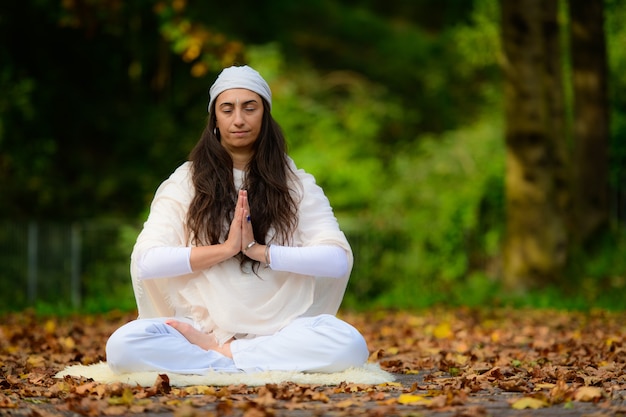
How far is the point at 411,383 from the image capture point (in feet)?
20.3

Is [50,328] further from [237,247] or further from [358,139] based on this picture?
[358,139]

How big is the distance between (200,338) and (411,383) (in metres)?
1.16

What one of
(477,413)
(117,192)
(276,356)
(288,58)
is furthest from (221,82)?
(288,58)

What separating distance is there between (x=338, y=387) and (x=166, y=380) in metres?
0.85

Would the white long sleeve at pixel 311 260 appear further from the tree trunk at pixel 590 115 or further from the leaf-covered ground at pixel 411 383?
the tree trunk at pixel 590 115

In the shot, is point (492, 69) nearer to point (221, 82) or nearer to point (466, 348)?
point (466, 348)

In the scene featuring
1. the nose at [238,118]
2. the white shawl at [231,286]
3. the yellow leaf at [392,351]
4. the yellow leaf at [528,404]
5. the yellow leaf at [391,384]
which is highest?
the nose at [238,118]

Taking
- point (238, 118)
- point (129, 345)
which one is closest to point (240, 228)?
point (238, 118)

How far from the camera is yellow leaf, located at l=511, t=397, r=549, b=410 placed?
5.00m

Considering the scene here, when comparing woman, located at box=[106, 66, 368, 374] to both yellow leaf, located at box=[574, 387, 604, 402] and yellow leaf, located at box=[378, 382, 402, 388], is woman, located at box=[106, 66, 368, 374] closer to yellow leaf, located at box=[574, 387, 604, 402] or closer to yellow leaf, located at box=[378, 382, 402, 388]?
yellow leaf, located at box=[378, 382, 402, 388]

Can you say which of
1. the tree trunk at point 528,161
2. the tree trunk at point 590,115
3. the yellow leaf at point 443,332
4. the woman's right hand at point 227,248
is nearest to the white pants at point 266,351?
the woman's right hand at point 227,248

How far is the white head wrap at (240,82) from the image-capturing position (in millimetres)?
6285

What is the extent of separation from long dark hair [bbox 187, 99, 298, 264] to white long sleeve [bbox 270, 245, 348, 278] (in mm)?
241

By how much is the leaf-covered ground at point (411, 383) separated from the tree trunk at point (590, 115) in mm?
7416
